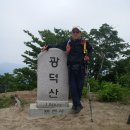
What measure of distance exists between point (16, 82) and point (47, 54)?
32.7 feet

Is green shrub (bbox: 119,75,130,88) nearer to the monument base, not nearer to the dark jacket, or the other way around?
the monument base

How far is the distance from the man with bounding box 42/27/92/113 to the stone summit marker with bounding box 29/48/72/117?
31 centimetres

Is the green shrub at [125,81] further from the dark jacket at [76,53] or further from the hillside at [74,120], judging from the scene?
the dark jacket at [76,53]

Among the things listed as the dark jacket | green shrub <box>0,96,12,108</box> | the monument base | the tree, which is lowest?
the monument base

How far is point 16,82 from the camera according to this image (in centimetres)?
1906

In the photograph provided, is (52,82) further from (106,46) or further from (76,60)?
(106,46)

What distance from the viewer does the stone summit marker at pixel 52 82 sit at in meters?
9.30

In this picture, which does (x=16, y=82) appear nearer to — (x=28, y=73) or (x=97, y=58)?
(x=28, y=73)

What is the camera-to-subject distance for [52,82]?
936 centimetres

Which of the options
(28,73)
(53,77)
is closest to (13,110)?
(53,77)

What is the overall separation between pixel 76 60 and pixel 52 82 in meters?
0.86

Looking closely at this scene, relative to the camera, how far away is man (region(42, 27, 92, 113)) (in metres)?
8.93

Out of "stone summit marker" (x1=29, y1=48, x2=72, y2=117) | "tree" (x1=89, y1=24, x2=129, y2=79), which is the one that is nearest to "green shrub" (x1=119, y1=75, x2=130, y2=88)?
"stone summit marker" (x1=29, y1=48, x2=72, y2=117)

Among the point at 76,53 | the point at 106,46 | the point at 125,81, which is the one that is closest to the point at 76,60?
the point at 76,53
